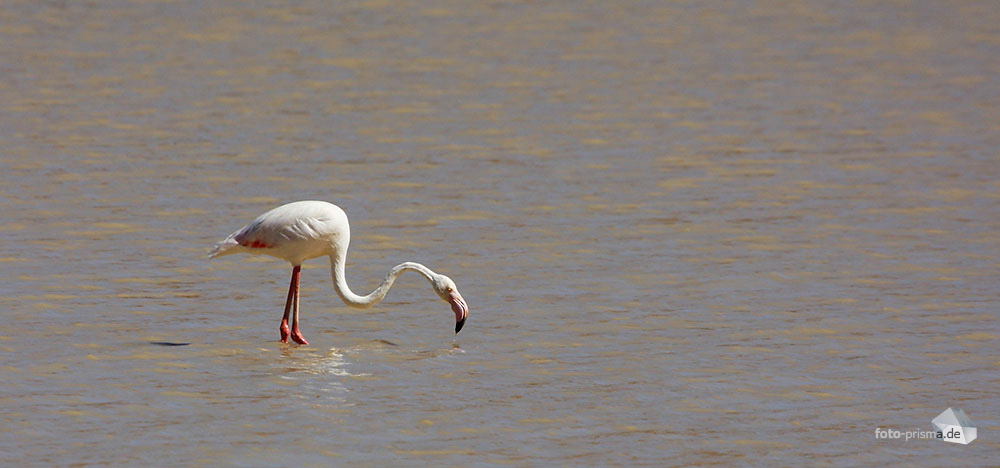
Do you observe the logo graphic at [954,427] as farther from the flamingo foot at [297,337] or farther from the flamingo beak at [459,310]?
the flamingo foot at [297,337]

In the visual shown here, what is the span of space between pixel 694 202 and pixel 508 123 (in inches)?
178

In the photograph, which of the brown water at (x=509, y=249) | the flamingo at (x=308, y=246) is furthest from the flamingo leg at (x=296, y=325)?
the brown water at (x=509, y=249)

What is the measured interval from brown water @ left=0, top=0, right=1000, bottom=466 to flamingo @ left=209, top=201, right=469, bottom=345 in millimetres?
283

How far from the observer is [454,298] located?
33.5ft

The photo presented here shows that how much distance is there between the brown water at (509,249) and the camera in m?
8.61

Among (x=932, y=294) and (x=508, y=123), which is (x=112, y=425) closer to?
(x=932, y=294)

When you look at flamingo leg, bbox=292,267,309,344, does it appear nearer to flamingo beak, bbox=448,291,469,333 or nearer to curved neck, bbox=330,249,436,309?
curved neck, bbox=330,249,436,309

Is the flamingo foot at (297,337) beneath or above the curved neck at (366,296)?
beneath

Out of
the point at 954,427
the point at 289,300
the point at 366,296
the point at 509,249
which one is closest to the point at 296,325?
the point at 289,300

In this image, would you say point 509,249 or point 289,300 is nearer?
point 289,300

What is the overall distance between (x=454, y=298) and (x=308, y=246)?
1.00 meters

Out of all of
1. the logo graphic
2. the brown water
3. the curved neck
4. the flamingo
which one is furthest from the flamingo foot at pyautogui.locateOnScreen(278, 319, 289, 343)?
the logo graphic

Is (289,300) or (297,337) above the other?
(289,300)

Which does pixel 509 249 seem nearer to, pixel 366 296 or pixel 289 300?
pixel 366 296
